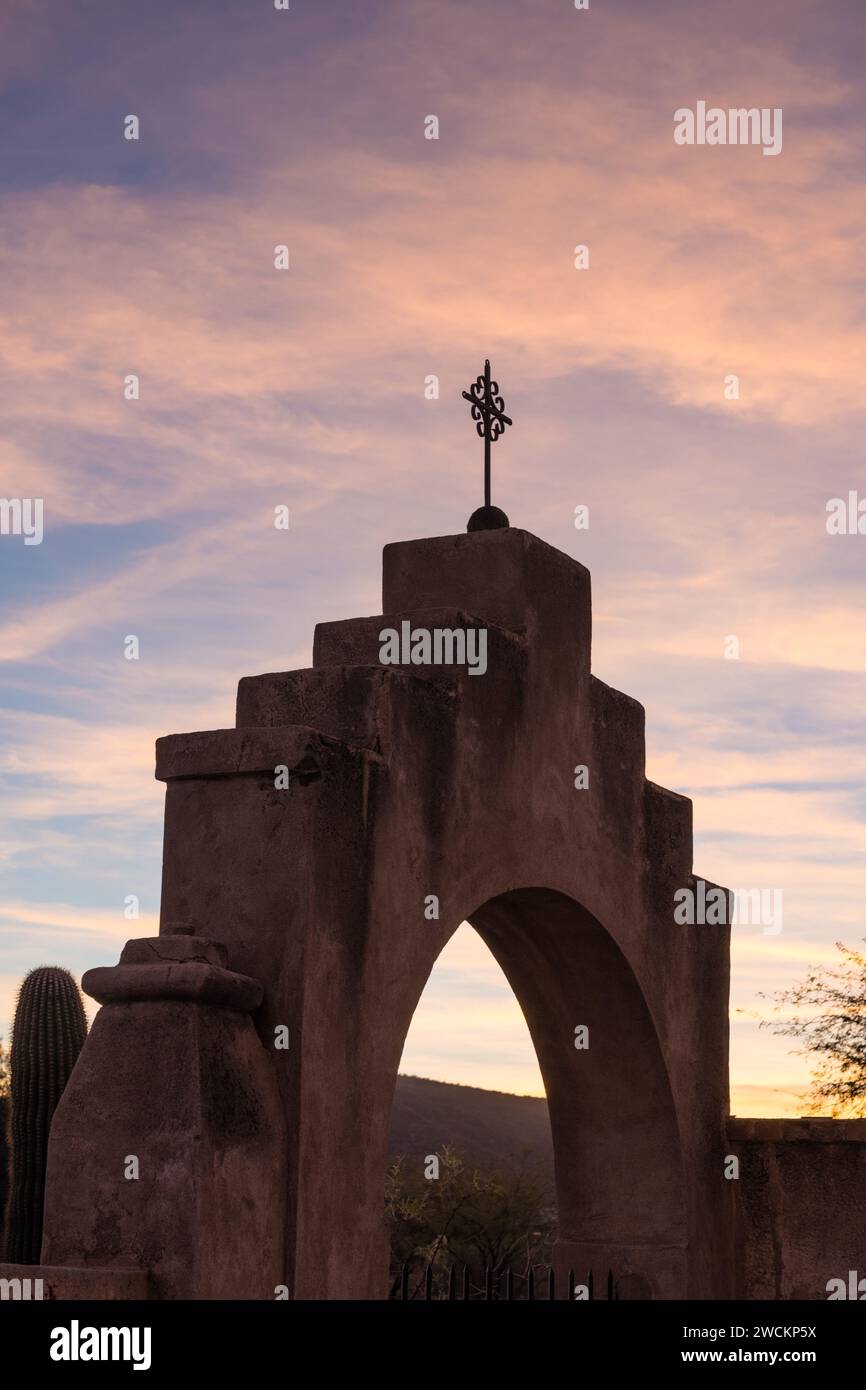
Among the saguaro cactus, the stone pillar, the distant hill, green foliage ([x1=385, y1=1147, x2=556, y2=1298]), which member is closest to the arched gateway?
the stone pillar

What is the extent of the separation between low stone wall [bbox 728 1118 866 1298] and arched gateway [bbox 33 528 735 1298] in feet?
1.07

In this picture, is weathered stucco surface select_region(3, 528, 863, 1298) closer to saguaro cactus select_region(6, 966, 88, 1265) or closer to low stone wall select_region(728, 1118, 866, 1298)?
low stone wall select_region(728, 1118, 866, 1298)

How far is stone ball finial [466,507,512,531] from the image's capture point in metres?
8.38

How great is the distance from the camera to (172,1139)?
225 inches

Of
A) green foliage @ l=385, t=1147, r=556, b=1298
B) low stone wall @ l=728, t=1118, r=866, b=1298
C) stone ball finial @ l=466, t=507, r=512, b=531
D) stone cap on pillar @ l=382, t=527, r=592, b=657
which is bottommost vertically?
green foliage @ l=385, t=1147, r=556, b=1298

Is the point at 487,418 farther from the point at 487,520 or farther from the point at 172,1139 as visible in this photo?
the point at 172,1139

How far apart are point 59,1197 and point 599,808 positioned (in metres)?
3.78

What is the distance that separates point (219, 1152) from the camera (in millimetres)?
5754

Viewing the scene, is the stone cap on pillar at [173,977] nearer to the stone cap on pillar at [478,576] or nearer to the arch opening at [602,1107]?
the stone cap on pillar at [478,576]

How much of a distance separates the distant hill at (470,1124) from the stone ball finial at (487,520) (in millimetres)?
37816

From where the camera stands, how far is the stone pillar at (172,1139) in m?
5.69

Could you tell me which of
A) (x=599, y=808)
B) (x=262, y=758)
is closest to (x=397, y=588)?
(x=599, y=808)

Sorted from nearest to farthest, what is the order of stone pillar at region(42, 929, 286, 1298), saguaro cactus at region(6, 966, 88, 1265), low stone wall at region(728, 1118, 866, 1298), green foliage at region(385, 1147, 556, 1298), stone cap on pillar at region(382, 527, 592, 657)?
stone pillar at region(42, 929, 286, 1298) < stone cap on pillar at region(382, 527, 592, 657) < low stone wall at region(728, 1118, 866, 1298) < saguaro cactus at region(6, 966, 88, 1265) < green foliage at region(385, 1147, 556, 1298)
